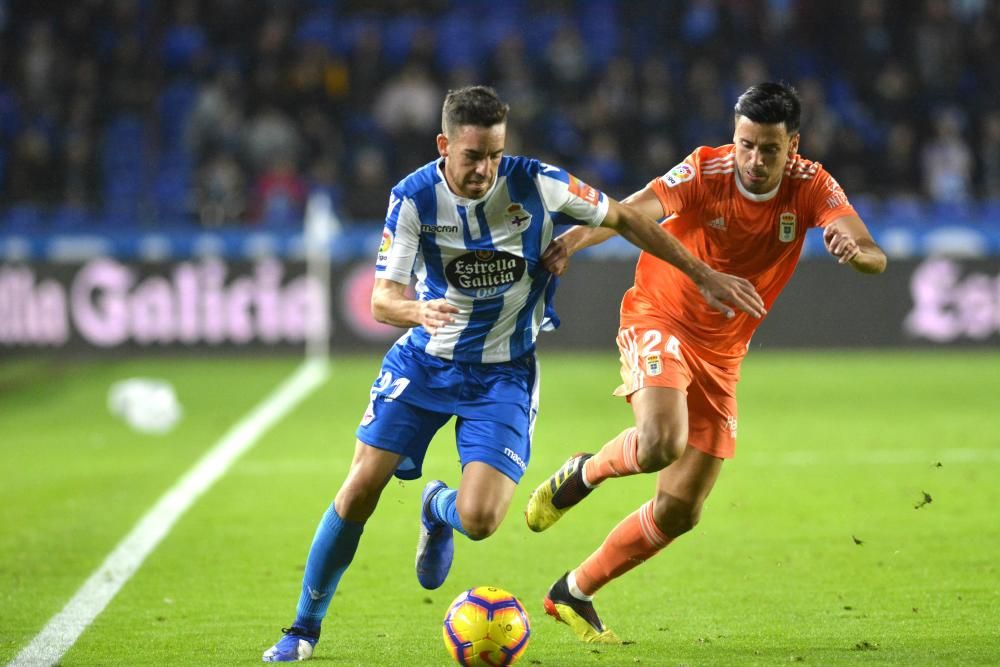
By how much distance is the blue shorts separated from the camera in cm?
506

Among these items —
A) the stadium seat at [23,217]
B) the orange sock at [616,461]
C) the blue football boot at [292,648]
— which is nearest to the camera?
the blue football boot at [292,648]

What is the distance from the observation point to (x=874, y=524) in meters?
7.40

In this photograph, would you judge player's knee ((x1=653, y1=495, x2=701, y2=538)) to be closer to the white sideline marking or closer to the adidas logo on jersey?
the adidas logo on jersey

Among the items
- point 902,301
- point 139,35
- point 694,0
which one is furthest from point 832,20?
point 139,35

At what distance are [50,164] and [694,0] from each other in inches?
347

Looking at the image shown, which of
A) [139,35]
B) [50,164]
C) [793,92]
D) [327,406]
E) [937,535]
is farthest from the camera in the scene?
[139,35]

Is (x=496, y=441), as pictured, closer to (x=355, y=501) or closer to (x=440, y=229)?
(x=355, y=501)

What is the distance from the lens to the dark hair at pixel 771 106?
17.0ft

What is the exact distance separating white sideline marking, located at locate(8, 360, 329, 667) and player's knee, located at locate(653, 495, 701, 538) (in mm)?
2232

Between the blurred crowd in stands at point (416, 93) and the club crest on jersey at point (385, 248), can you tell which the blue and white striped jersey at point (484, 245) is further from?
the blurred crowd in stands at point (416, 93)

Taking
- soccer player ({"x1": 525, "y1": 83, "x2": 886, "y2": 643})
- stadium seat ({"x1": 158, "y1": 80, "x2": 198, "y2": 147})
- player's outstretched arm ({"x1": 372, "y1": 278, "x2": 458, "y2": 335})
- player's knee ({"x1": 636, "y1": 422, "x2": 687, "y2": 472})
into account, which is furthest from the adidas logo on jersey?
stadium seat ({"x1": 158, "y1": 80, "x2": 198, "y2": 147})

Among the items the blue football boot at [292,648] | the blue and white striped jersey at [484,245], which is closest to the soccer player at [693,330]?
the blue and white striped jersey at [484,245]

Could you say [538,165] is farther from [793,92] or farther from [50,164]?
[50,164]

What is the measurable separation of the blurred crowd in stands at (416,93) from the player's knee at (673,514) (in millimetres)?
11245
